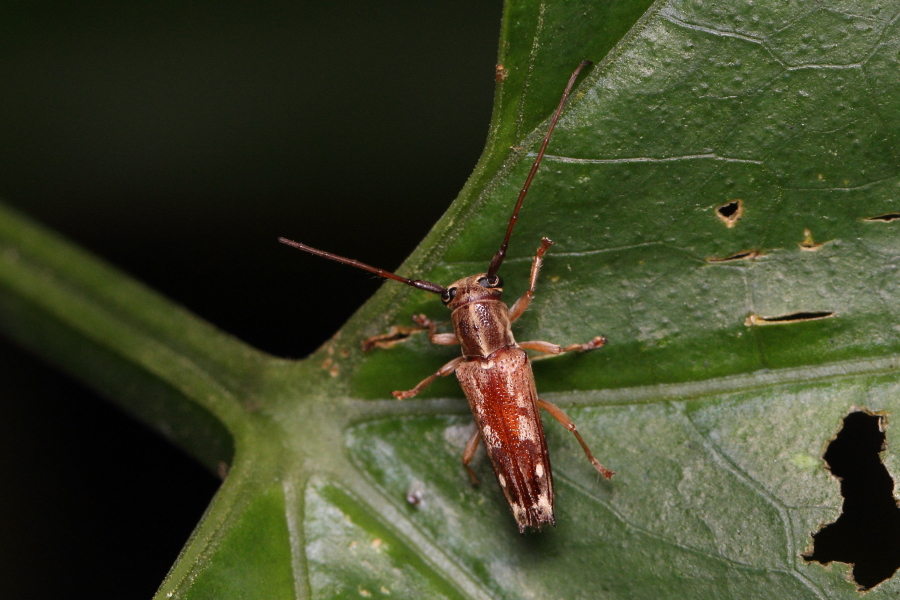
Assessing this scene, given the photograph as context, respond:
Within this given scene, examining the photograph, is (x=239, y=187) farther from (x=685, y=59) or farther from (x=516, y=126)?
(x=685, y=59)

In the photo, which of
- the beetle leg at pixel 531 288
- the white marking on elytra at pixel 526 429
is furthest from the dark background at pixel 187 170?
the white marking on elytra at pixel 526 429

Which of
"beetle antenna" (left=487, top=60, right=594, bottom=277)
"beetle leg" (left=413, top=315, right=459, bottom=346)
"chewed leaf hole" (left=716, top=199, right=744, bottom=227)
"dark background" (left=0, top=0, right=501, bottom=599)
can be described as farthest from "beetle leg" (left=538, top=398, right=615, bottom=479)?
"dark background" (left=0, top=0, right=501, bottom=599)

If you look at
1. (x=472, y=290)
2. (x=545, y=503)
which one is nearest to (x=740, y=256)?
(x=472, y=290)

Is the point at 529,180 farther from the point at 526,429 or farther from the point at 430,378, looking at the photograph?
the point at 526,429

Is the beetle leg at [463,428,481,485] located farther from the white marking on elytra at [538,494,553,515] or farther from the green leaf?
the white marking on elytra at [538,494,553,515]

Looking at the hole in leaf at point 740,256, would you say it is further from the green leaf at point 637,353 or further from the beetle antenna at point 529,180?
the beetle antenna at point 529,180
